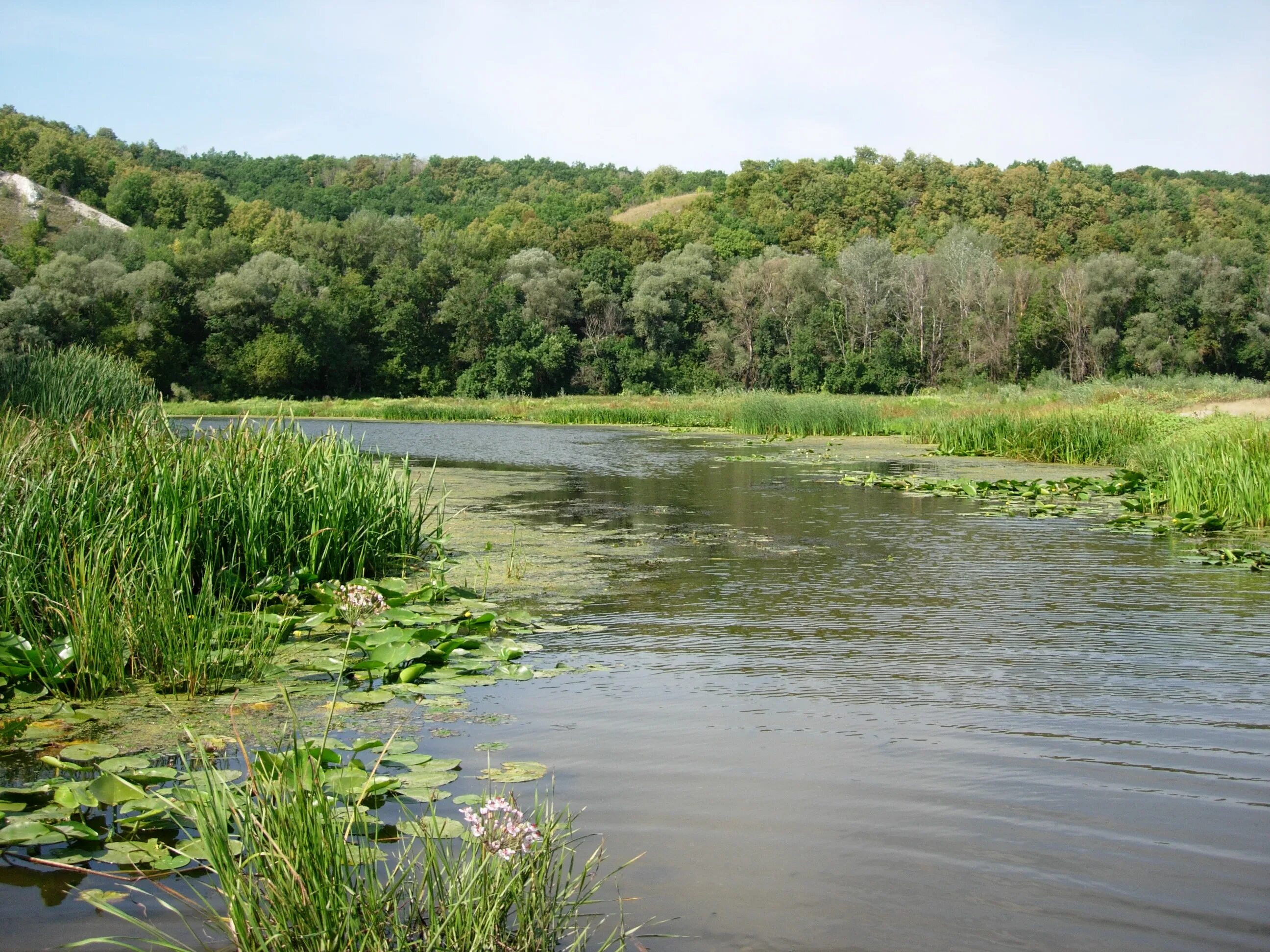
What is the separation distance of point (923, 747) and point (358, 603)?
3.23 m

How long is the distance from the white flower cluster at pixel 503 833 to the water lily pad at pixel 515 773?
3.82 ft

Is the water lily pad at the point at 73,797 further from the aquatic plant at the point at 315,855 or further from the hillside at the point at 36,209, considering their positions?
the hillside at the point at 36,209

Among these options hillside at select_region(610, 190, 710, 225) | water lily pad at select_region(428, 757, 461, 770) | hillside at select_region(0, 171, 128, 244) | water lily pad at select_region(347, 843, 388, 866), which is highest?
hillside at select_region(610, 190, 710, 225)

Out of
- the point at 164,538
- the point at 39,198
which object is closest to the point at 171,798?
the point at 164,538

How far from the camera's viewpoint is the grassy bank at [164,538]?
16.4 ft

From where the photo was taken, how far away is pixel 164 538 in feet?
18.9

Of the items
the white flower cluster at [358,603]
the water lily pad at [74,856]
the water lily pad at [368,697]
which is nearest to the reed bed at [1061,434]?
the white flower cluster at [358,603]

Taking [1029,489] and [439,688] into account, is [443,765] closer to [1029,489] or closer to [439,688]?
[439,688]

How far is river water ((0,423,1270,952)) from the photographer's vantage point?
3.16 metres

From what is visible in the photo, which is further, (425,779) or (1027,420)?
(1027,420)

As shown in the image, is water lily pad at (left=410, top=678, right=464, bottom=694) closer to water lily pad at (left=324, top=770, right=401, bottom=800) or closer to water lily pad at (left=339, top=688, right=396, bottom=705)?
water lily pad at (left=339, top=688, right=396, bottom=705)

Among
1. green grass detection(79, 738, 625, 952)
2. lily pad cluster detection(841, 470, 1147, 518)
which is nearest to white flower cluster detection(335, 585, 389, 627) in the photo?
green grass detection(79, 738, 625, 952)

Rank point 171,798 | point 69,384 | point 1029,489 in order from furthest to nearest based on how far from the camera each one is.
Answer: point 1029,489
point 69,384
point 171,798

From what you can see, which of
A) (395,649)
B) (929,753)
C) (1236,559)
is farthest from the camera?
(1236,559)
